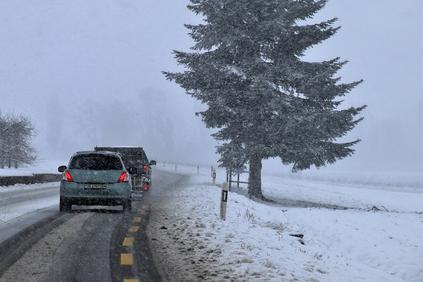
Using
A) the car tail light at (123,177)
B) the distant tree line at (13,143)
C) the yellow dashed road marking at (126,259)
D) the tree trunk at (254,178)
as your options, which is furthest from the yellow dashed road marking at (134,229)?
the distant tree line at (13,143)

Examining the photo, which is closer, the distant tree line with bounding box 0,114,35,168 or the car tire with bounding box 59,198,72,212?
the car tire with bounding box 59,198,72,212

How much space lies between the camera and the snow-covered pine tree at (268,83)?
891 inches

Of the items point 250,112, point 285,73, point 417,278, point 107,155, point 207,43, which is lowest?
point 417,278

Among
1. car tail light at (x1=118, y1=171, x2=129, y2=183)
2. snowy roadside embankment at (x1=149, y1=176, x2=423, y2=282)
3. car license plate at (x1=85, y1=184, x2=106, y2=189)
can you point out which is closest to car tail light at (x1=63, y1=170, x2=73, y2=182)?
car license plate at (x1=85, y1=184, x2=106, y2=189)

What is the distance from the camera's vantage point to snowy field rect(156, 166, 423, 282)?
773 centimetres

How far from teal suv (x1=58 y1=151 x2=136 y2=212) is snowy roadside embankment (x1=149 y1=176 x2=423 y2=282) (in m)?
1.29

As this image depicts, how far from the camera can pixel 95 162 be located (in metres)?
15.5

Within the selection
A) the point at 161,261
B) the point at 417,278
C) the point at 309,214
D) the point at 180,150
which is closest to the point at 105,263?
the point at 161,261

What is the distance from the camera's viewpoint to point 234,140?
24.2 meters

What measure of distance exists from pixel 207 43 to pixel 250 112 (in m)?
4.06

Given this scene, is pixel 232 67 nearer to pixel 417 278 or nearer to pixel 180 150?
pixel 417 278

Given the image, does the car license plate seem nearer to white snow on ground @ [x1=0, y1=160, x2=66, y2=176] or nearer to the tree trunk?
the tree trunk

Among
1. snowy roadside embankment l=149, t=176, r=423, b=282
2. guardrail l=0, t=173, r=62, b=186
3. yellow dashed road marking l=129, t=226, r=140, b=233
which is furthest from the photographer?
guardrail l=0, t=173, r=62, b=186

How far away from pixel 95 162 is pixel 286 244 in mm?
7199
